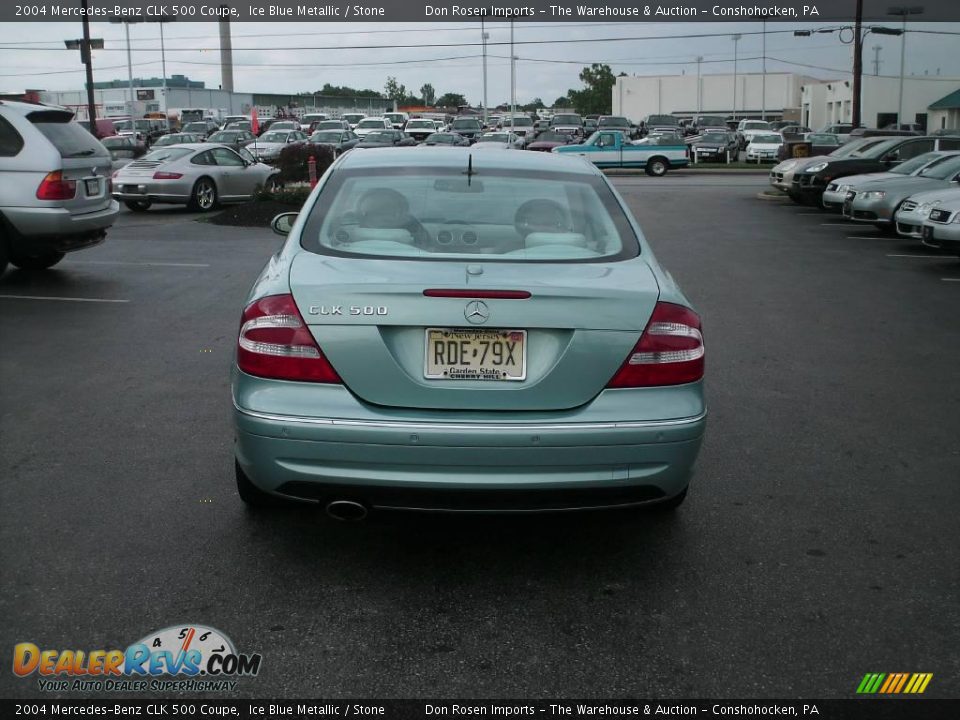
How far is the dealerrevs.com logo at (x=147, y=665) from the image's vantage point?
326 centimetres

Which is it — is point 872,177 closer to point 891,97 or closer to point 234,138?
point 234,138

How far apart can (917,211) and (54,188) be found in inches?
446

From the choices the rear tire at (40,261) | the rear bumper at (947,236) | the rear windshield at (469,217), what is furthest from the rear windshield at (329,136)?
the rear windshield at (469,217)

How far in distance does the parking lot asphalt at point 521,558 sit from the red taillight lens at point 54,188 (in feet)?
11.6

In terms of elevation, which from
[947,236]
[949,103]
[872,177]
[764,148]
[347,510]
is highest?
[949,103]

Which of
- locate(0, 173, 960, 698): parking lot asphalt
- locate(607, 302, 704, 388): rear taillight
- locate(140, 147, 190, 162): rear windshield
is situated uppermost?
locate(140, 147, 190, 162): rear windshield

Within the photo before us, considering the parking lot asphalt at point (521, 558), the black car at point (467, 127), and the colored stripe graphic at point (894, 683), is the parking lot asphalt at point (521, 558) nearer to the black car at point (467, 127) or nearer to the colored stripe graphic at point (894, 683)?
the colored stripe graphic at point (894, 683)

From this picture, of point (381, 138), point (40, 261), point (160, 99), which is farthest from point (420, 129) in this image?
point (160, 99)

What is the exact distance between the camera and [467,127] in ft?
171

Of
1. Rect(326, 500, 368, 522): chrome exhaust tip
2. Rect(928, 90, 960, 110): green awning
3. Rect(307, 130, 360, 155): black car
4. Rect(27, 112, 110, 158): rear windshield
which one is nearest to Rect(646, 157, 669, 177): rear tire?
Rect(307, 130, 360, 155): black car

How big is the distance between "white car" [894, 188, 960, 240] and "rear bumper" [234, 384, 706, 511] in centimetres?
1180

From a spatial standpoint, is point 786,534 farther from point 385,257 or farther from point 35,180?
point 35,180

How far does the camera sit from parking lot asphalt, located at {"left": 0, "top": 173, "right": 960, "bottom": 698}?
340cm

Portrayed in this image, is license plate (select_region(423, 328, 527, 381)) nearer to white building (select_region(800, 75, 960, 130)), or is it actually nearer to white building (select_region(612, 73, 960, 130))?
white building (select_region(800, 75, 960, 130))
